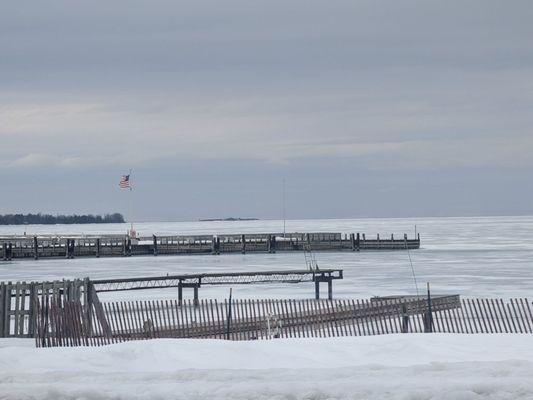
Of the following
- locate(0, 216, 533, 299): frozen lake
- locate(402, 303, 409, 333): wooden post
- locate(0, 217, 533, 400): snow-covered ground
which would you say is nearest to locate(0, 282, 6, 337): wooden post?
locate(0, 217, 533, 400): snow-covered ground

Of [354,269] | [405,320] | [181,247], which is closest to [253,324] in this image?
[405,320]

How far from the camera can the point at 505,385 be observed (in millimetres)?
17250

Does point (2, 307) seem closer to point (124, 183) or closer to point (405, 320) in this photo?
point (405, 320)

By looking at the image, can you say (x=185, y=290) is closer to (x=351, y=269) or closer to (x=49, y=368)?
(x=351, y=269)

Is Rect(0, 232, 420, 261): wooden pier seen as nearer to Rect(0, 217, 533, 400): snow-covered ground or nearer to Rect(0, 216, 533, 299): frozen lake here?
Rect(0, 216, 533, 299): frozen lake

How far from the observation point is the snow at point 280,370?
17188mm

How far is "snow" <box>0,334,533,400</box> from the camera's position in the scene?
17.2 meters

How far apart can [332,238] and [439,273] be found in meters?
45.7

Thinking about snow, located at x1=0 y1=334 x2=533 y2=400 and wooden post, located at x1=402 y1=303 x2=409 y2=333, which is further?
wooden post, located at x1=402 y1=303 x2=409 y2=333

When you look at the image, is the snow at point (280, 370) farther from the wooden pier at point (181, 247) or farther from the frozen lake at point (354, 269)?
the wooden pier at point (181, 247)

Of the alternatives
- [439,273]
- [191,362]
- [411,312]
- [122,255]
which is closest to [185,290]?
[439,273]

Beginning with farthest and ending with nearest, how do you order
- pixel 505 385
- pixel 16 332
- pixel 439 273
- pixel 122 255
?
pixel 122 255 < pixel 439 273 < pixel 16 332 < pixel 505 385

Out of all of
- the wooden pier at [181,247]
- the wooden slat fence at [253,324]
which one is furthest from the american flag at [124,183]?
the wooden slat fence at [253,324]

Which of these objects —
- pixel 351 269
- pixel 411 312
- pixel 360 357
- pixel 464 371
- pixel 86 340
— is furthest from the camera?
pixel 351 269
